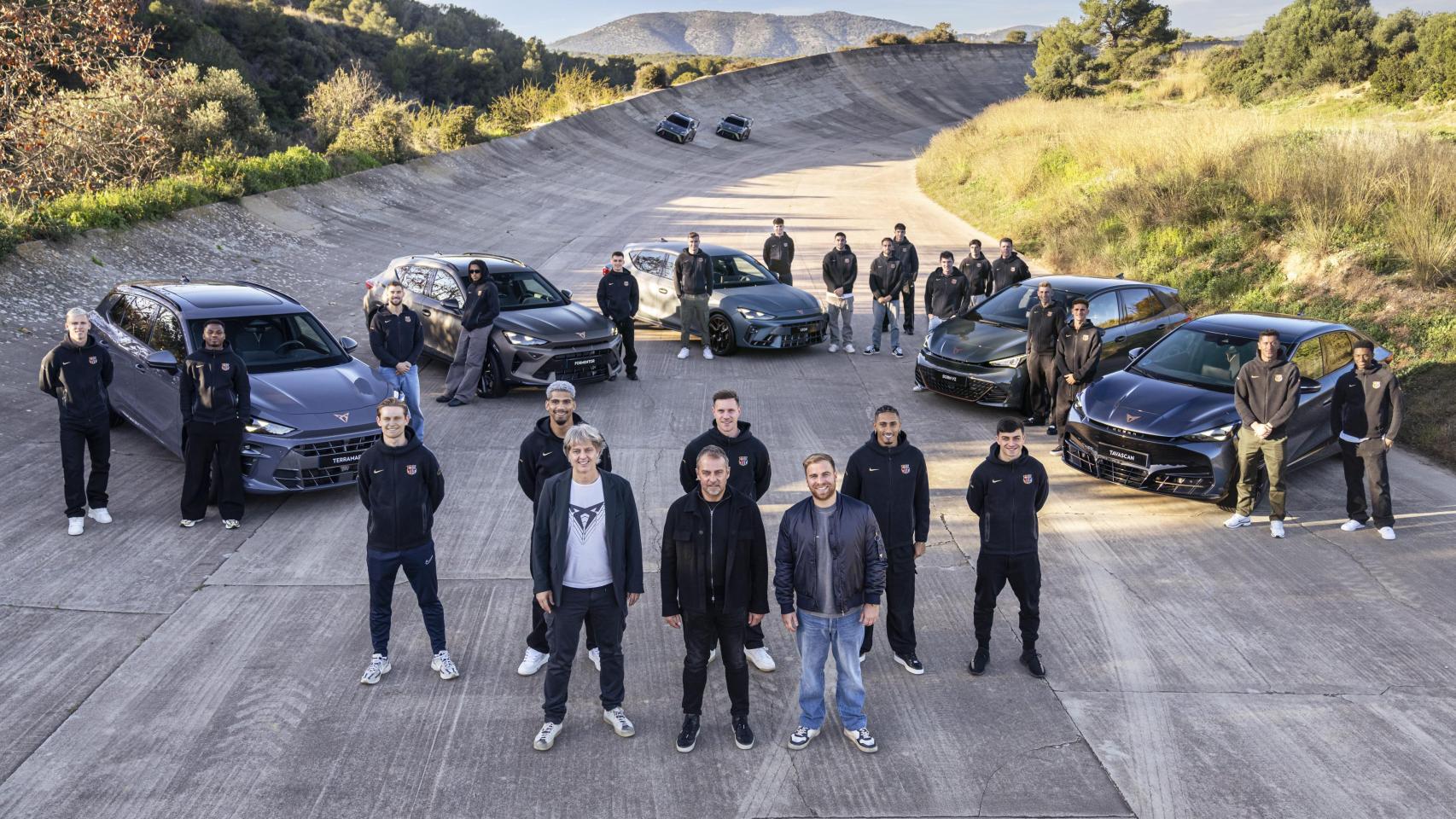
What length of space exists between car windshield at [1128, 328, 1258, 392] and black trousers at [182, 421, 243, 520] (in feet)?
27.9

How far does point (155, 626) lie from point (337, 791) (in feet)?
8.22

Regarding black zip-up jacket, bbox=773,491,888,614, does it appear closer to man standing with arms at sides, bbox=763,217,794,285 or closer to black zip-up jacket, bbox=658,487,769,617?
black zip-up jacket, bbox=658,487,769,617

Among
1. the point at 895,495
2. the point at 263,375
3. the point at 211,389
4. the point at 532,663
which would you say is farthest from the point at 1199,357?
the point at 211,389

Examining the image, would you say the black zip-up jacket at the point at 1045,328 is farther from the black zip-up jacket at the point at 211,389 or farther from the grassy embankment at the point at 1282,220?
the black zip-up jacket at the point at 211,389

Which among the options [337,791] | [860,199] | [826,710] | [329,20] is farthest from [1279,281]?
[329,20]

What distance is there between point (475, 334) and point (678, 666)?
6817mm

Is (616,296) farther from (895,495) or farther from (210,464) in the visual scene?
(895,495)

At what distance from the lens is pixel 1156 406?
993 centimetres

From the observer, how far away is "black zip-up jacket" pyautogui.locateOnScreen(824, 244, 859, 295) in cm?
1505

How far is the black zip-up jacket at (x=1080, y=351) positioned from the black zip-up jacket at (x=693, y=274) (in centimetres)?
522

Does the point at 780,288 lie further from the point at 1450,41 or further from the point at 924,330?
the point at 1450,41

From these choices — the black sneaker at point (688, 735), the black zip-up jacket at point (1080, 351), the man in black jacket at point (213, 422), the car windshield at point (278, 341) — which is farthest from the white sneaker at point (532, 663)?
the black zip-up jacket at point (1080, 351)

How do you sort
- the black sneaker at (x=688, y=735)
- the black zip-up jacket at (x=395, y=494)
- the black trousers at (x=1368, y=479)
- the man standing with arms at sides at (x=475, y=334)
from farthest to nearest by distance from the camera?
the man standing with arms at sides at (x=475, y=334) < the black trousers at (x=1368, y=479) < the black zip-up jacket at (x=395, y=494) < the black sneaker at (x=688, y=735)

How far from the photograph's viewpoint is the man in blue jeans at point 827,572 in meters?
5.45
